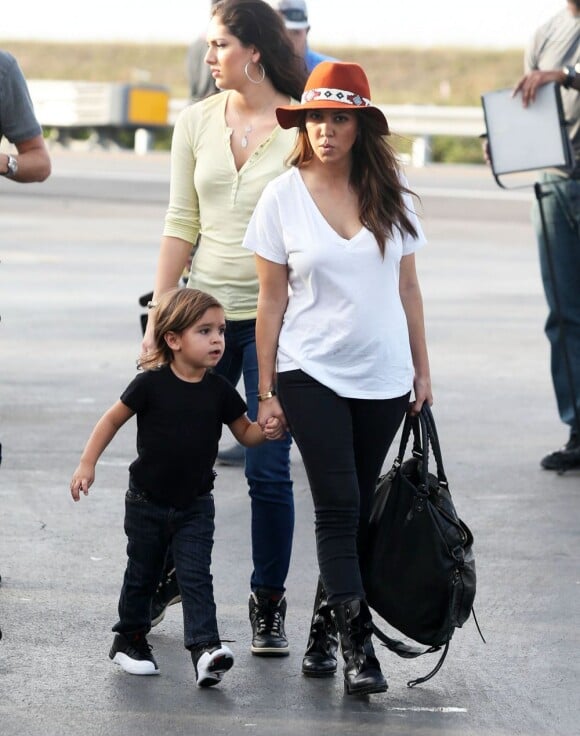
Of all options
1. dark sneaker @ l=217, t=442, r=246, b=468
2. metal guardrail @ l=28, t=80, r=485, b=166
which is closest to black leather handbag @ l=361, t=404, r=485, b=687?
dark sneaker @ l=217, t=442, r=246, b=468

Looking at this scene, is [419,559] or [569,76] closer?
[419,559]

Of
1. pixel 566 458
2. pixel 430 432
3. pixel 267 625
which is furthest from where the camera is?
pixel 566 458

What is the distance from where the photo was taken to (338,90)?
476cm

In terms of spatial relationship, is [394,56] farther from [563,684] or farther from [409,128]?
[563,684]

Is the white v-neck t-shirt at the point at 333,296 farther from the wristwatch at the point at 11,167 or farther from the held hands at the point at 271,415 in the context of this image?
the wristwatch at the point at 11,167

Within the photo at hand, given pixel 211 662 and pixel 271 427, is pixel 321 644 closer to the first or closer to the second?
pixel 211 662

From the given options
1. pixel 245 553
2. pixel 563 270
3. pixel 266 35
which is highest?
pixel 266 35

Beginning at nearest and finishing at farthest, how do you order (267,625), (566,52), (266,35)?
1. (267,625)
2. (266,35)
3. (566,52)

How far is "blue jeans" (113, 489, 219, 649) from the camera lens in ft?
16.0

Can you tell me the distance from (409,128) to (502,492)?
23074 mm

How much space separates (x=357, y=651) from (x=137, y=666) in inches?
26.5

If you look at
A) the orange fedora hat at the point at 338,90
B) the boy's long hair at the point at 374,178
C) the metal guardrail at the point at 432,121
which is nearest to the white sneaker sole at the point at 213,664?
the boy's long hair at the point at 374,178

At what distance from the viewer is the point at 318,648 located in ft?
16.4

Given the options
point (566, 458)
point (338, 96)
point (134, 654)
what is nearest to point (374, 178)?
point (338, 96)
